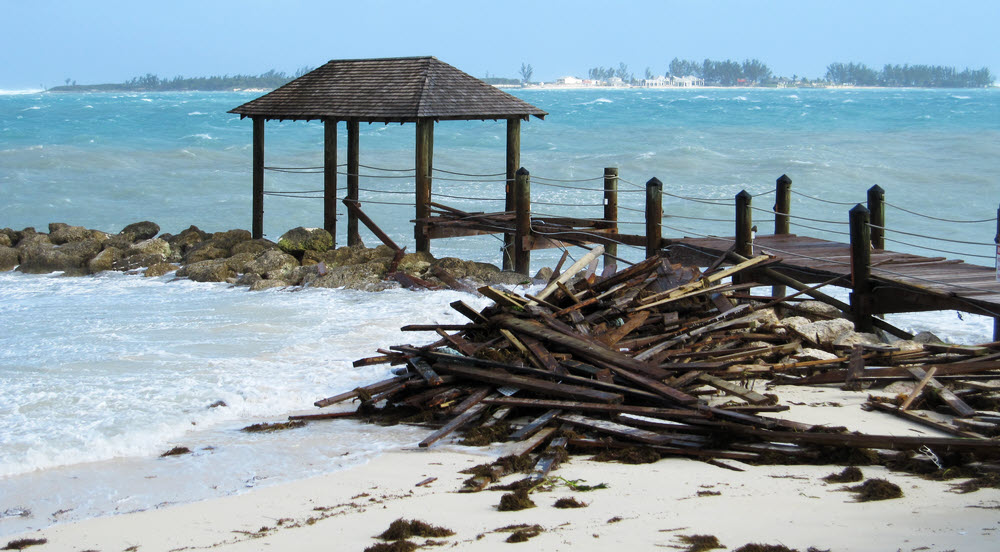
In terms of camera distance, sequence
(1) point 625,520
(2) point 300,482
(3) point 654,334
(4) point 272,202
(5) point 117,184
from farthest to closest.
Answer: (5) point 117,184
(4) point 272,202
(3) point 654,334
(2) point 300,482
(1) point 625,520

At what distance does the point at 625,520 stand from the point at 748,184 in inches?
1391

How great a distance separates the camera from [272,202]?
33.8 metres

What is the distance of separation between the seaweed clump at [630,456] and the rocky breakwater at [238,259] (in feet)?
29.0

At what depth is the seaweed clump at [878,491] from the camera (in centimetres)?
574

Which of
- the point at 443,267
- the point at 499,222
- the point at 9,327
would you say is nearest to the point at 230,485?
the point at 9,327

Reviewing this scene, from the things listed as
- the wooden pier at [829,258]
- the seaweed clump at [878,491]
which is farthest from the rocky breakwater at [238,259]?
the seaweed clump at [878,491]

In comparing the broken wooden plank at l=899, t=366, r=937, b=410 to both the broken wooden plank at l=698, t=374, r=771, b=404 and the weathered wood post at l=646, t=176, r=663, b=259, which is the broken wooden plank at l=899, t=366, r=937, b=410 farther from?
the weathered wood post at l=646, t=176, r=663, b=259

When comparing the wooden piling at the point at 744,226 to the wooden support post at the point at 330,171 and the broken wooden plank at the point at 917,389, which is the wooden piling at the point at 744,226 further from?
the wooden support post at the point at 330,171

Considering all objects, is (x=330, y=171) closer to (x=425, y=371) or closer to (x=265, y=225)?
(x=425, y=371)

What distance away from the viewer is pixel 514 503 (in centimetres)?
583

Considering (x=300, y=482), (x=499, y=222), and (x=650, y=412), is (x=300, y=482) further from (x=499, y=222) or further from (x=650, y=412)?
(x=499, y=222)

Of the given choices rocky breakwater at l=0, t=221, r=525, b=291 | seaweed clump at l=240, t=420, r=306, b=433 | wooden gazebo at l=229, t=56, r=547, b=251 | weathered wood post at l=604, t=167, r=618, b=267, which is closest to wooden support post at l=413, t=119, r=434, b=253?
wooden gazebo at l=229, t=56, r=547, b=251

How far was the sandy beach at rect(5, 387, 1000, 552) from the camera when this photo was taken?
5230mm

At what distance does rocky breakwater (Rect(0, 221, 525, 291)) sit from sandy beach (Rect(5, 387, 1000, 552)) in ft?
30.0
